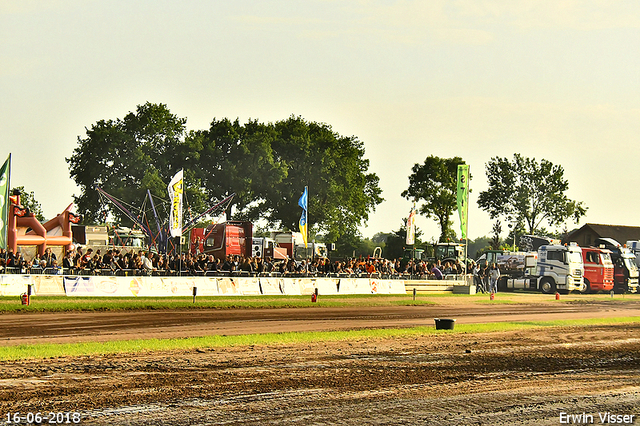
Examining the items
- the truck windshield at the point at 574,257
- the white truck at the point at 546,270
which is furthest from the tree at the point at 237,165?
the truck windshield at the point at 574,257

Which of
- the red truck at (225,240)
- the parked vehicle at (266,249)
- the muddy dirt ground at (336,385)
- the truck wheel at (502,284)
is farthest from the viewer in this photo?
the truck wheel at (502,284)

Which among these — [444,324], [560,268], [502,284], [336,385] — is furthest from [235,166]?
[336,385]

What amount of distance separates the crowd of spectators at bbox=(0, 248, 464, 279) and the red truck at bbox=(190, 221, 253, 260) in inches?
268

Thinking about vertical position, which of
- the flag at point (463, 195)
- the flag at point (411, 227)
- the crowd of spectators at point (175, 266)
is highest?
the flag at point (463, 195)

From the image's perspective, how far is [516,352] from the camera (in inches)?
642

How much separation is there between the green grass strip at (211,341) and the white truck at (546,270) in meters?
25.2

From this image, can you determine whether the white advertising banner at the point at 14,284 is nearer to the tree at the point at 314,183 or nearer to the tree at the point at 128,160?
the tree at the point at 128,160

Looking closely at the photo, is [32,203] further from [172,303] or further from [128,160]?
[172,303]

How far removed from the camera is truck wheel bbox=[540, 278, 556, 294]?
158 ft

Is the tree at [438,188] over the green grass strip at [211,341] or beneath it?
over

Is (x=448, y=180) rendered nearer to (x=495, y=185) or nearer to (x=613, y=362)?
(x=495, y=185)

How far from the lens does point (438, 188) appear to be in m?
80.3

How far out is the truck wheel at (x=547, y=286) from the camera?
48125mm

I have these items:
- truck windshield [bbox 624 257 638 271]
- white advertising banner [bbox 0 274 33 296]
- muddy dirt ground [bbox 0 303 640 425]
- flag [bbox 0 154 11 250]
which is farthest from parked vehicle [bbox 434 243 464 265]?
muddy dirt ground [bbox 0 303 640 425]
